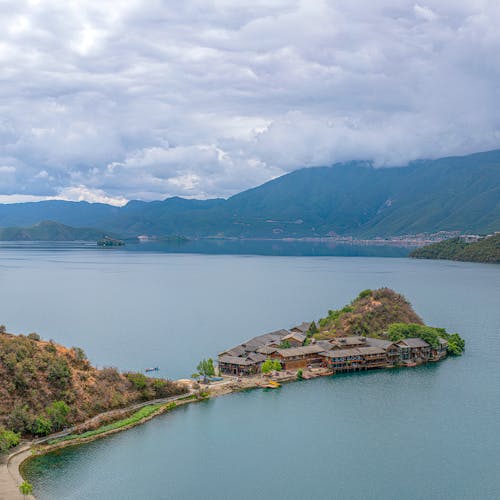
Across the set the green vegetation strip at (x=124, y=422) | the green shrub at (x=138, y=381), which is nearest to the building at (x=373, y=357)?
the green vegetation strip at (x=124, y=422)

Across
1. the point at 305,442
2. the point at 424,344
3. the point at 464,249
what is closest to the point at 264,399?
the point at 305,442

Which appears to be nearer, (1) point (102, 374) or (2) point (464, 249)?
(1) point (102, 374)

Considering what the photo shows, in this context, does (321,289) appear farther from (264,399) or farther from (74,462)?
(74,462)

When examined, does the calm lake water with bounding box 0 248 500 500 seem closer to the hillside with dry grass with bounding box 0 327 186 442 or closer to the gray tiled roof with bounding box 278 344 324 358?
the hillside with dry grass with bounding box 0 327 186 442

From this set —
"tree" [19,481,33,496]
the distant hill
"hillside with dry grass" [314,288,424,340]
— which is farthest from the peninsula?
the distant hill

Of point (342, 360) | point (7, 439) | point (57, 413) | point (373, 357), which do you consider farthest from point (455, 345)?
point (7, 439)

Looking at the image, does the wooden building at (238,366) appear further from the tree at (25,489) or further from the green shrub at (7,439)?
the tree at (25,489)
